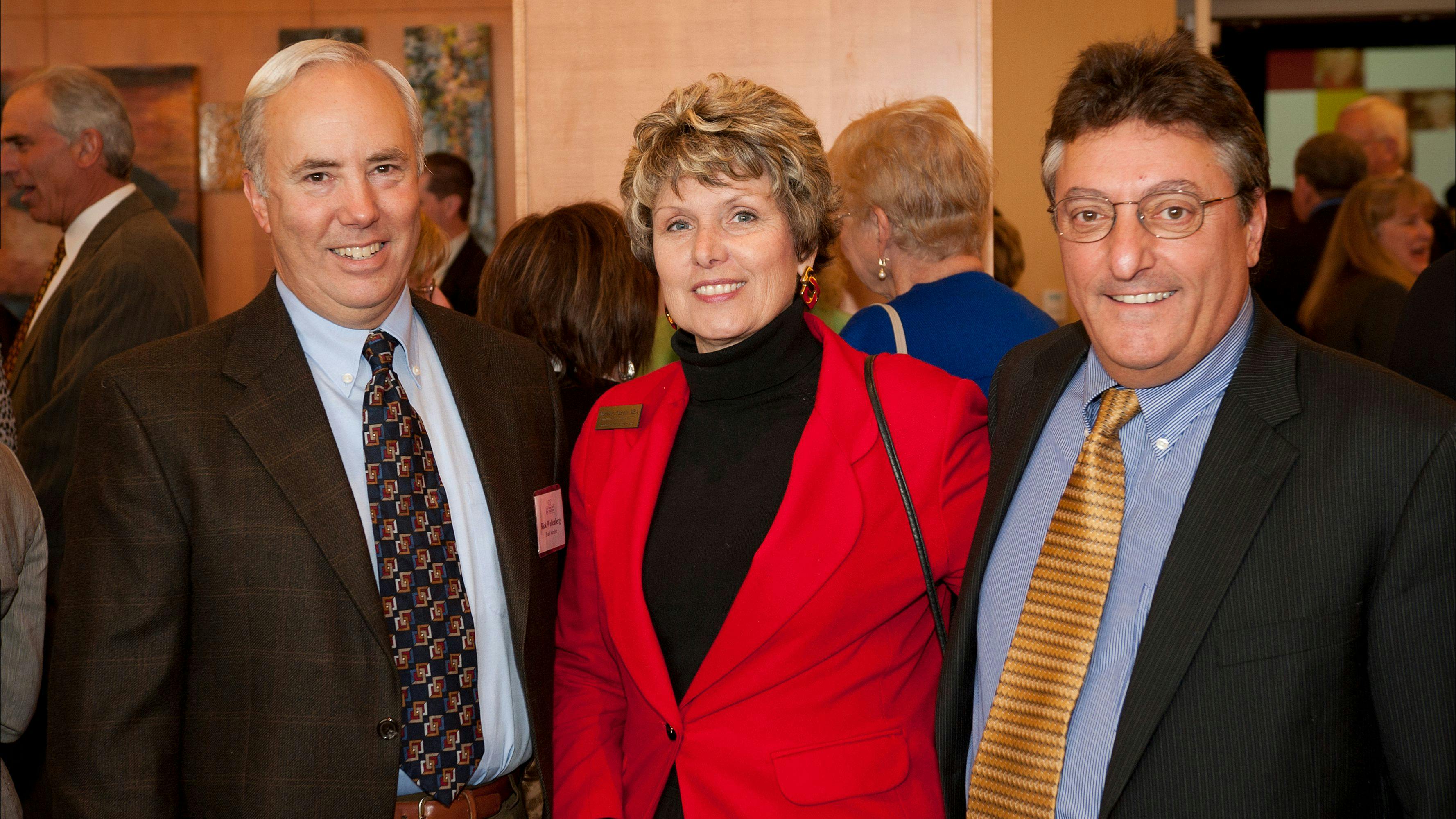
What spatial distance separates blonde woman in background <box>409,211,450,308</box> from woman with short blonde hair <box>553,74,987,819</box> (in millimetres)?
1584

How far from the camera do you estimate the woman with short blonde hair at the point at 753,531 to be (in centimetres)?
197

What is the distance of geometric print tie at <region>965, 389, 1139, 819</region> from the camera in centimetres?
171

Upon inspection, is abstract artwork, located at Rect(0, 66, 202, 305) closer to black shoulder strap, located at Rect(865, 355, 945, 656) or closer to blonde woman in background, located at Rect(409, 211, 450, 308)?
blonde woman in background, located at Rect(409, 211, 450, 308)

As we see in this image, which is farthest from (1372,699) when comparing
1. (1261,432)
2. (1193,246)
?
(1193,246)

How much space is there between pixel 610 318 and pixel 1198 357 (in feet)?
4.95

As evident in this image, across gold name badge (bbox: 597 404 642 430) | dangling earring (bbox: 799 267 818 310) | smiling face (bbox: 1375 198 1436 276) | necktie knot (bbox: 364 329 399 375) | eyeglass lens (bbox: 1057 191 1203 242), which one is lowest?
gold name badge (bbox: 597 404 642 430)

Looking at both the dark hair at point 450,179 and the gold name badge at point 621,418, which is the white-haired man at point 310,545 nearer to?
the gold name badge at point 621,418

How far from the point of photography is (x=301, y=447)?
6.41 ft

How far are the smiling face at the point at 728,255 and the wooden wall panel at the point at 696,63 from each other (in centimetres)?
154

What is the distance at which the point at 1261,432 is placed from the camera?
1647 millimetres

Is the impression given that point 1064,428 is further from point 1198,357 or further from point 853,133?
point 853,133

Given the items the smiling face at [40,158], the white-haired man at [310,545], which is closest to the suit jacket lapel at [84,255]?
the smiling face at [40,158]

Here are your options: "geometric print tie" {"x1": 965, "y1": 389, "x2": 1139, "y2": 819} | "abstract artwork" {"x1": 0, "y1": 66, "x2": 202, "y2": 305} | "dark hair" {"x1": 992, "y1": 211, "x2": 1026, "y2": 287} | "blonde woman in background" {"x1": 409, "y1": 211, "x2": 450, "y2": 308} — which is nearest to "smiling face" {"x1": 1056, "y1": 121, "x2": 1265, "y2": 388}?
"geometric print tie" {"x1": 965, "y1": 389, "x2": 1139, "y2": 819}

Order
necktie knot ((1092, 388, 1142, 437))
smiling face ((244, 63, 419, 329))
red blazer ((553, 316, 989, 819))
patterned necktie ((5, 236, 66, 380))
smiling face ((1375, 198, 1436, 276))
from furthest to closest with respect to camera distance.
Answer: smiling face ((1375, 198, 1436, 276)) < patterned necktie ((5, 236, 66, 380)) < smiling face ((244, 63, 419, 329)) < red blazer ((553, 316, 989, 819)) < necktie knot ((1092, 388, 1142, 437))
